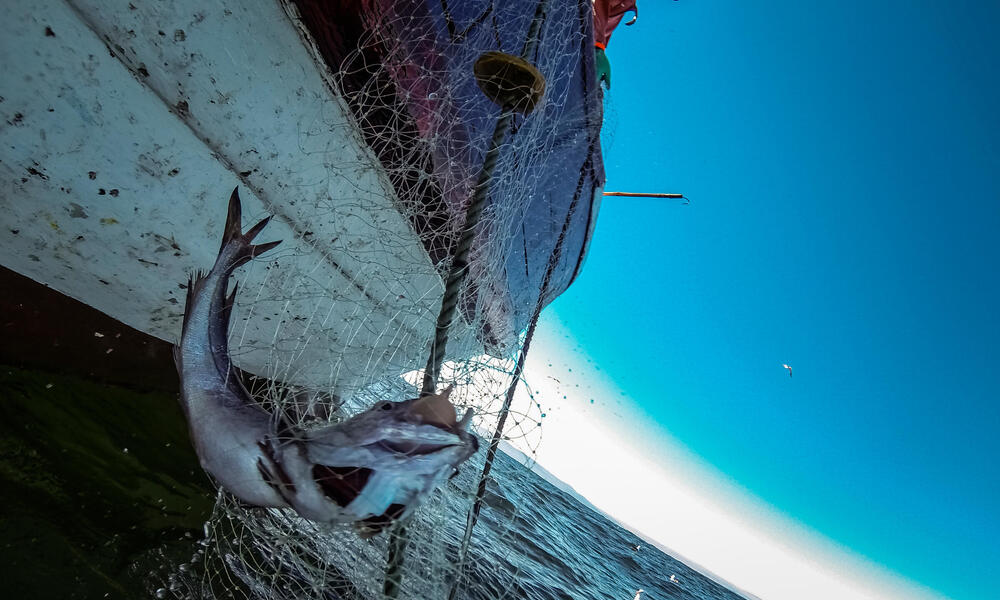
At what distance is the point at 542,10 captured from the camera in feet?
7.00

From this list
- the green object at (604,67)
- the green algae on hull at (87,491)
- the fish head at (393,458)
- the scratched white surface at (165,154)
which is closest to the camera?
the fish head at (393,458)

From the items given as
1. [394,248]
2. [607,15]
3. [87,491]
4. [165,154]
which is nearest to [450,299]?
[165,154]

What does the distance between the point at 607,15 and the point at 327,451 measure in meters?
6.14

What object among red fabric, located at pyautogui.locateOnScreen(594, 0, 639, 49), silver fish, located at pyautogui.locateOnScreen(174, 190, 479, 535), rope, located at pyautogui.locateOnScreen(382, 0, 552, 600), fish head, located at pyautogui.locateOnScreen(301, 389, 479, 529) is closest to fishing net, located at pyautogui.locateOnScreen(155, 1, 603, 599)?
rope, located at pyautogui.locateOnScreen(382, 0, 552, 600)

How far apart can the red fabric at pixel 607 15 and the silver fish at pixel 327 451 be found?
5.58 m

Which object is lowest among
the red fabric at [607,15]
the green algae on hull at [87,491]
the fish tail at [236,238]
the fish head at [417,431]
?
the green algae on hull at [87,491]

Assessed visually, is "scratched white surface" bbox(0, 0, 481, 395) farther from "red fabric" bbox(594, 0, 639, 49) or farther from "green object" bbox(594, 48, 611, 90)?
"red fabric" bbox(594, 0, 639, 49)

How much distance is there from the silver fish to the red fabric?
5583 mm

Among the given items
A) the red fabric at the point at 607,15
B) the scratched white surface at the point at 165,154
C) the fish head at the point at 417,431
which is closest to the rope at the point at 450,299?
the fish head at the point at 417,431

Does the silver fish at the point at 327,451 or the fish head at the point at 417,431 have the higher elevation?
the fish head at the point at 417,431

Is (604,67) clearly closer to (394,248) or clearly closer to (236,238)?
(394,248)

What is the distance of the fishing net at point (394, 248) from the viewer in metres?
2.04

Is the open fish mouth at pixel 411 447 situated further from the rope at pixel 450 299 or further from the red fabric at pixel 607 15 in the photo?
the red fabric at pixel 607 15

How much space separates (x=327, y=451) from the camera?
124cm
